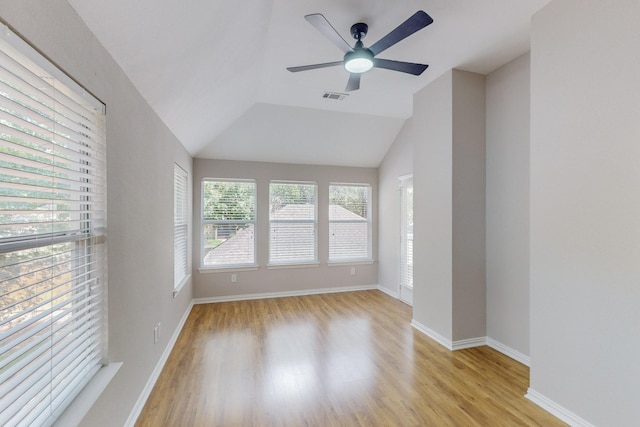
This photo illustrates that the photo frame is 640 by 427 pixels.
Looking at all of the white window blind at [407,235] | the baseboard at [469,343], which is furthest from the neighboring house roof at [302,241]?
the baseboard at [469,343]

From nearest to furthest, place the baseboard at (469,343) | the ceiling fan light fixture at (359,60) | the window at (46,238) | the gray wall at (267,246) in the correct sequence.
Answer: the window at (46,238) → the ceiling fan light fixture at (359,60) → the baseboard at (469,343) → the gray wall at (267,246)

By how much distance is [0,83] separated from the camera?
3.03ft

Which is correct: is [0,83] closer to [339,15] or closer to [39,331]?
[39,331]

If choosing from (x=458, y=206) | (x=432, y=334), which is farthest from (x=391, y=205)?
(x=432, y=334)

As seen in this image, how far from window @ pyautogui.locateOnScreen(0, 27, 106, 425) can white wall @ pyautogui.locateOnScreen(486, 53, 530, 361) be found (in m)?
3.44

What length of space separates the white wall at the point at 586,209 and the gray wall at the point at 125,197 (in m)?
2.96

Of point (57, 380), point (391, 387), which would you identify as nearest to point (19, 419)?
point (57, 380)

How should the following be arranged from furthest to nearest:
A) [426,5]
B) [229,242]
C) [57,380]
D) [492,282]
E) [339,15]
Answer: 1. [229,242]
2. [492,282]
3. [339,15]
4. [426,5]
5. [57,380]

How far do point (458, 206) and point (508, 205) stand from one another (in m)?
0.48

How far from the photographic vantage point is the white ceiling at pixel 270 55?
170cm

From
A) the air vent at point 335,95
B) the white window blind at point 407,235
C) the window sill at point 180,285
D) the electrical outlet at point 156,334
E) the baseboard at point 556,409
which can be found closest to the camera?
the baseboard at point 556,409

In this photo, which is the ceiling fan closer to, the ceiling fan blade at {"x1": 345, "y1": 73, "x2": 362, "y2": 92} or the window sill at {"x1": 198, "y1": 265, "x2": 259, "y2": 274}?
the ceiling fan blade at {"x1": 345, "y1": 73, "x2": 362, "y2": 92}

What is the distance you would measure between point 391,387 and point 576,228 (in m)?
1.86

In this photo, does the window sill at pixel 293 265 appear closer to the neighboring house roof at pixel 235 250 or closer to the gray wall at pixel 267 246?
the gray wall at pixel 267 246
